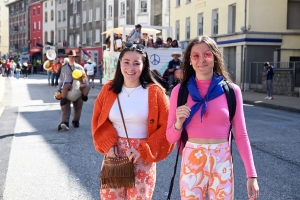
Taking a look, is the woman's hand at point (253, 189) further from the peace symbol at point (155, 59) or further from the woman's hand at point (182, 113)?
the peace symbol at point (155, 59)

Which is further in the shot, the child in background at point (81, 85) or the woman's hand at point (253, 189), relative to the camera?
the child in background at point (81, 85)

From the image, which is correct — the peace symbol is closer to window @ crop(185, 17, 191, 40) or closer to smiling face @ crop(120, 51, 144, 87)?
smiling face @ crop(120, 51, 144, 87)

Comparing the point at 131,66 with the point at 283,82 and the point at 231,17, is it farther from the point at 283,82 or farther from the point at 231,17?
the point at 231,17

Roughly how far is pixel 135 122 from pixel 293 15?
28248mm

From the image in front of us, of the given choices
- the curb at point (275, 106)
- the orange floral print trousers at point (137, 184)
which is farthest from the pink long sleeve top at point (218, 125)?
the curb at point (275, 106)

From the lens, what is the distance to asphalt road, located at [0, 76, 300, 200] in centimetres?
576

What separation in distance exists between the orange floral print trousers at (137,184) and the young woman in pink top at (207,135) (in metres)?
0.39

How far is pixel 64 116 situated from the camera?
10.8m

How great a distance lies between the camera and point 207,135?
3141 mm

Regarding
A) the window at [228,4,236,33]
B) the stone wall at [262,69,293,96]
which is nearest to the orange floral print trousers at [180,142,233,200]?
the stone wall at [262,69,293,96]

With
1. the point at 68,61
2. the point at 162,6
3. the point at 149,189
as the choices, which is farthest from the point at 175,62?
the point at 162,6

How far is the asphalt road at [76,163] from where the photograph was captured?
576cm

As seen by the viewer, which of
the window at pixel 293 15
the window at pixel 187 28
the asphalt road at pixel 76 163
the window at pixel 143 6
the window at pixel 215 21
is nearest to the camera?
the asphalt road at pixel 76 163

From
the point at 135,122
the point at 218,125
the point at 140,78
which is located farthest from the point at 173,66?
the point at 218,125
